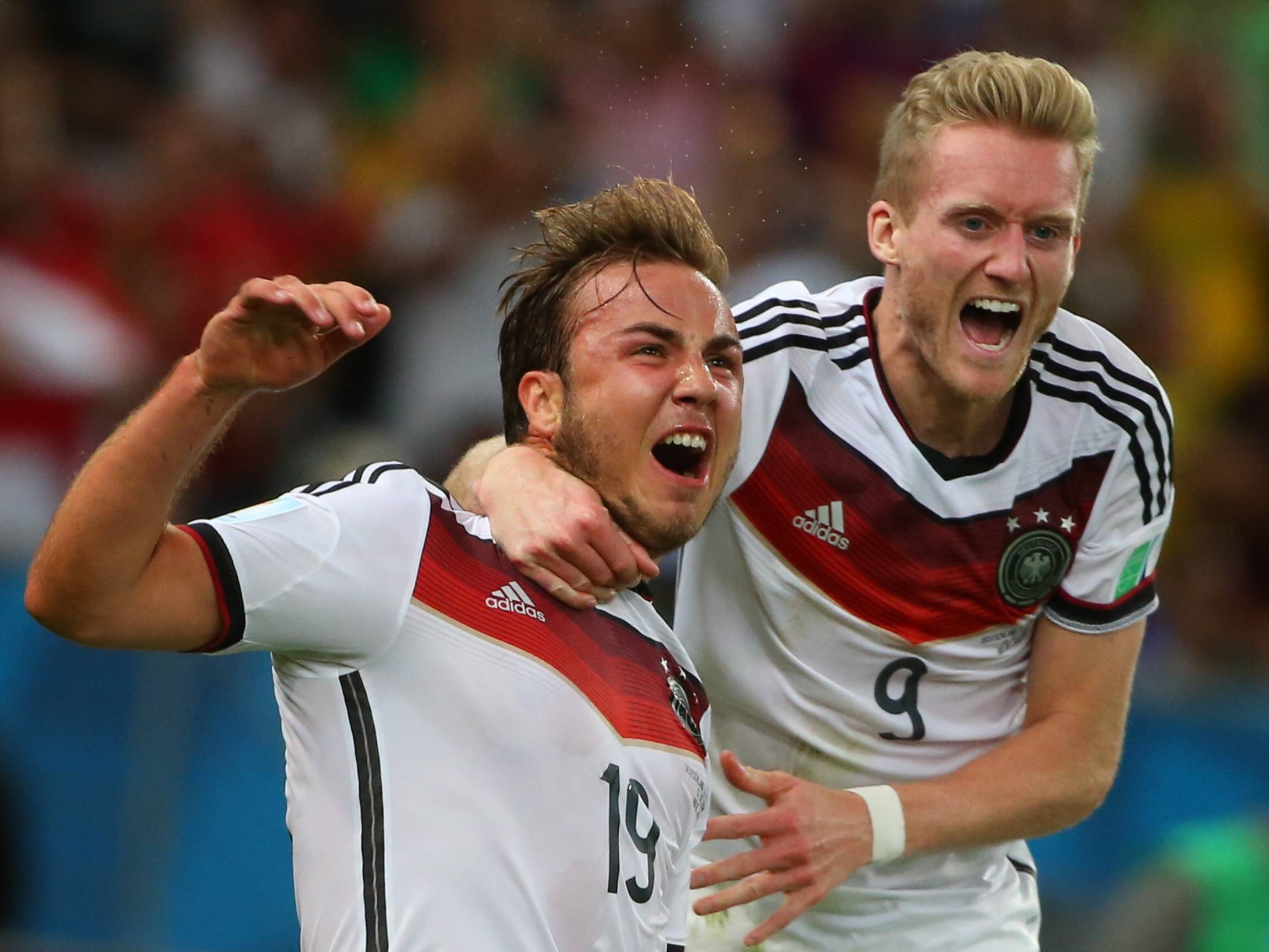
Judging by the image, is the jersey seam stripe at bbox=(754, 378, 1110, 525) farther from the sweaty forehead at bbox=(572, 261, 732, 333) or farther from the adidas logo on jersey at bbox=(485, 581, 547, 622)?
the adidas logo on jersey at bbox=(485, 581, 547, 622)

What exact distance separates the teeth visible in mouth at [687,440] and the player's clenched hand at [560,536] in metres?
0.17

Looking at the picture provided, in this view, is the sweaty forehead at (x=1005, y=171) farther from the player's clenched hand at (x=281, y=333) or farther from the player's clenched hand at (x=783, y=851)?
the player's clenched hand at (x=281, y=333)

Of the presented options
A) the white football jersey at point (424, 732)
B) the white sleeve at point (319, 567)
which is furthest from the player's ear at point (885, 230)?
the white sleeve at point (319, 567)

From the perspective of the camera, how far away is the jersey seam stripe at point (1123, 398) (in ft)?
13.3

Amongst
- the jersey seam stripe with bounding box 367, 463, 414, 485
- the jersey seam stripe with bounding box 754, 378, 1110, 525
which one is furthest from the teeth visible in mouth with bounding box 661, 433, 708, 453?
the jersey seam stripe with bounding box 754, 378, 1110, 525

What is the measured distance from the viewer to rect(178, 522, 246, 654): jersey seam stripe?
264cm

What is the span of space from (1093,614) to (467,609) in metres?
1.76

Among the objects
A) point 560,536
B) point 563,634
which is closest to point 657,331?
point 560,536

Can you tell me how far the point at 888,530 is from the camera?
4078 mm

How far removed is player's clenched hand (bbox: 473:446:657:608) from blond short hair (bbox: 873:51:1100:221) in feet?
3.87

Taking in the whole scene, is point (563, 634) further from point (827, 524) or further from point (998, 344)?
point (998, 344)

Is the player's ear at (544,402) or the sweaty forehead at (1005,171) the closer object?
the player's ear at (544,402)

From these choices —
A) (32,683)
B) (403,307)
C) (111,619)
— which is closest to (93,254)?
(403,307)

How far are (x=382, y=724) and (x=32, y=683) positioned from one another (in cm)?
380
